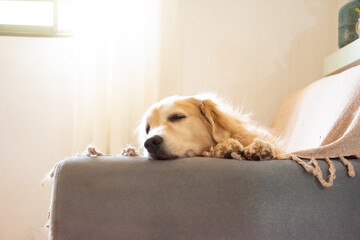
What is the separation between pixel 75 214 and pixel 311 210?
723 mm

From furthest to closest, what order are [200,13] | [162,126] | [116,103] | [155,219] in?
[200,13] < [116,103] < [162,126] < [155,219]

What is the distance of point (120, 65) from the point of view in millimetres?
2404

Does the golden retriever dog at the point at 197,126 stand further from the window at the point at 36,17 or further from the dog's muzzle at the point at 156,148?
the window at the point at 36,17

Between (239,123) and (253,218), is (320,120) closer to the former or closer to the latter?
(239,123)

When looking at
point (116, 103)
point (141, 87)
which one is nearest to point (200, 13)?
point (141, 87)

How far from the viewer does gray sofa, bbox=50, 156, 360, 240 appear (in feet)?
3.15

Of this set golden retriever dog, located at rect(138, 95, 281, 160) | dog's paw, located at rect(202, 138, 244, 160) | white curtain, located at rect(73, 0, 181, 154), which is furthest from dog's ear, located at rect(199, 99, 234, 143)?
white curtain, located at rect(73, 0, 181, 154)

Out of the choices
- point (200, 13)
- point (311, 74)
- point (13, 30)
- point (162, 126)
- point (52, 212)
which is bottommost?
point (52, 212)

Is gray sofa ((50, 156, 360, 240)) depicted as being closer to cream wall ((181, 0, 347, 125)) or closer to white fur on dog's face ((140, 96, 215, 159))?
white fur on dog's face ((140, 96, 215, 159))

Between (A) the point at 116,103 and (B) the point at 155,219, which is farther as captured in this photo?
(A) the point at 116,103

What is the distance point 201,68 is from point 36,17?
141cm

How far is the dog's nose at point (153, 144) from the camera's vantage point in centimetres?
129

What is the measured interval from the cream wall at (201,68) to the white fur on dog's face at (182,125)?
86 cm

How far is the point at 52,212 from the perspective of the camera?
38.9 inches
